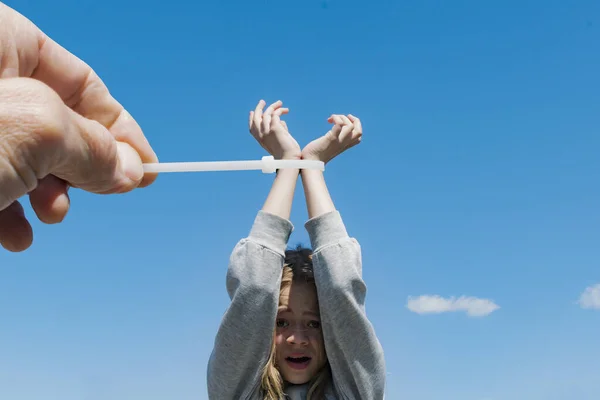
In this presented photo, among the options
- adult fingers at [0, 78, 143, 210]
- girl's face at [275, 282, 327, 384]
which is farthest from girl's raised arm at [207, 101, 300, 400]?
adult fingers at [0, 78, 143, 210]

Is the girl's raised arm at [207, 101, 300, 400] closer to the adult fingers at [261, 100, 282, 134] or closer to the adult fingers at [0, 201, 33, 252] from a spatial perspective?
the adult fingers at [261, 100, 282, 134]

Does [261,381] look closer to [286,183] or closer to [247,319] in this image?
[247,319]

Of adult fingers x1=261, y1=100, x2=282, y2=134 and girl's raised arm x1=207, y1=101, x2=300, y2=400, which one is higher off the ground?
adult fingers x1=261, y1=100, x2=282, y2=134

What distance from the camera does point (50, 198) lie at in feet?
3.78

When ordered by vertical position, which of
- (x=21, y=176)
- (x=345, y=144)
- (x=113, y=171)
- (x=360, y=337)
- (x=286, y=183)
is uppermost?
(x=345, y=144)

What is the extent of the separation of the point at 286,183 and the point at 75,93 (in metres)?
1.20

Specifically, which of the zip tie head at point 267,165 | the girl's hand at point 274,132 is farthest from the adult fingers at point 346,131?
the zip tie head at point 267,165

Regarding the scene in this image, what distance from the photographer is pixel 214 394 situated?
2457 millimetres

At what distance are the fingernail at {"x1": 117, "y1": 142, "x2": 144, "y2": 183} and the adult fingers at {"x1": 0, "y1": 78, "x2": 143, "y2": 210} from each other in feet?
0.67

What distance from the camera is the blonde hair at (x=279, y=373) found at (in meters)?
2.39

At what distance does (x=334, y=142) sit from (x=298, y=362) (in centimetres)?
89

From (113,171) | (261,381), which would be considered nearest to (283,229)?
(261,381)

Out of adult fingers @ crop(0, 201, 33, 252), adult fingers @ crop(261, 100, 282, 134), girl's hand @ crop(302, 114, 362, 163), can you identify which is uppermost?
adult fingers @ crop(261, 100, 282, 134)

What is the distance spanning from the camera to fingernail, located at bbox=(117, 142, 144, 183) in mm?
1225
